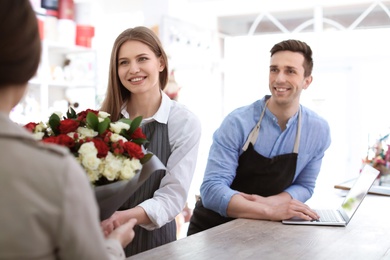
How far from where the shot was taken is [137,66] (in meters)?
2.31

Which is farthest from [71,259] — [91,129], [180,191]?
[180,191]

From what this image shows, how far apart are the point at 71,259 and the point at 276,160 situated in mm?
1812

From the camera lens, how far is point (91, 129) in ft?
5.47

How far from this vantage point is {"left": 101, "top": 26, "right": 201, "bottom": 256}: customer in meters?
2.21

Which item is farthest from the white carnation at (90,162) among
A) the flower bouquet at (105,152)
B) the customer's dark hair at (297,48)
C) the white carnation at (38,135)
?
the customer's dark hair at (297,48)

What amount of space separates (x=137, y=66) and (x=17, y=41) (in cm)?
144

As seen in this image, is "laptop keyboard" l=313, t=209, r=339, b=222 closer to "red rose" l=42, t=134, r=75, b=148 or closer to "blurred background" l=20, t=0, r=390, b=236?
"red rose" l=42, t=134, r=75, b=148

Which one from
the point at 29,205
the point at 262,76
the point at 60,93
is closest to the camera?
the point at 29,205

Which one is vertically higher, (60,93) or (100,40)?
(100,40)

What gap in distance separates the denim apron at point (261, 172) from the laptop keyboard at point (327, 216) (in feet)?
0.74

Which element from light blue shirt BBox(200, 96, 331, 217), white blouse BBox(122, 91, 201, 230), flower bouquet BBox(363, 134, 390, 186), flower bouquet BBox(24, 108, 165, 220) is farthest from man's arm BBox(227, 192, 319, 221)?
flower bouquet BBox(363, 134, 390, 186)

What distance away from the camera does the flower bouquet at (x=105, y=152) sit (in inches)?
59.6

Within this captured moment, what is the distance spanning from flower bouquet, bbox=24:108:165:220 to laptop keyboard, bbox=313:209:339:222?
1.02 m

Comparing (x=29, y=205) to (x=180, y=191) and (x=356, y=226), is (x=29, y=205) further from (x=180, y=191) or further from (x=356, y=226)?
(x=356, y=226)
